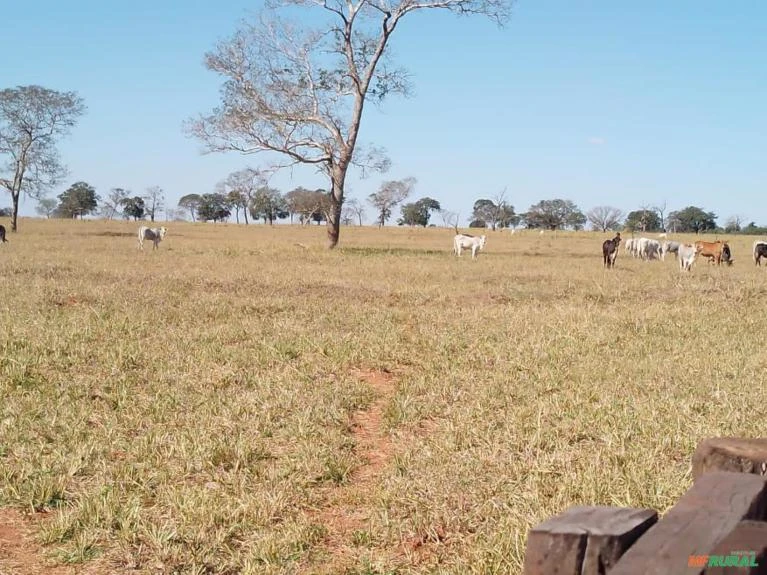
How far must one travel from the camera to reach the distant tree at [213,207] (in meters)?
118

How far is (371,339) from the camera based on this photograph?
8500 millimetres

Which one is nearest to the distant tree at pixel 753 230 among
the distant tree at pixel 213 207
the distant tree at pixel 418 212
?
the distant tree at pixel 418 212

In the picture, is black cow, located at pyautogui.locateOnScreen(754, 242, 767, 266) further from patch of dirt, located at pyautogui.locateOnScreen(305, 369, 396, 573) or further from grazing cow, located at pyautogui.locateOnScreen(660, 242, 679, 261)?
patch of dirt, located at pyautogui.locateOnScreen(305, 369, 396, 573)

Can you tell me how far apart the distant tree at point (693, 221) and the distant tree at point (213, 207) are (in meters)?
75.4

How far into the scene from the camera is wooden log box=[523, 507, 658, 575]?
1451mm

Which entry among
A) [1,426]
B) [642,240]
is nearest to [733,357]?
[1,426]

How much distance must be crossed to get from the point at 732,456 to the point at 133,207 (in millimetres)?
117135

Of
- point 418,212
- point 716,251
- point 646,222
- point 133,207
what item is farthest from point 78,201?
point 716,251

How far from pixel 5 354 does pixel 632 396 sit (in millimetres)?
6303

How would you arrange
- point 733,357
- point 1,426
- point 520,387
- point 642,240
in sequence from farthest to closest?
point 642,240
point 733,357
point 520,387
point 1,426

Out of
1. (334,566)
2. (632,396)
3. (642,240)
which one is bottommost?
(334,566)

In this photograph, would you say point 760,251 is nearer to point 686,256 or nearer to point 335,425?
point 686,256

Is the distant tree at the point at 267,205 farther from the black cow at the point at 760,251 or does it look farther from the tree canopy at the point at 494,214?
the black cow at the point at 760,251

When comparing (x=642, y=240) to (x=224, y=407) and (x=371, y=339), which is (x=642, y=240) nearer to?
Result: (x=371, y=339)
